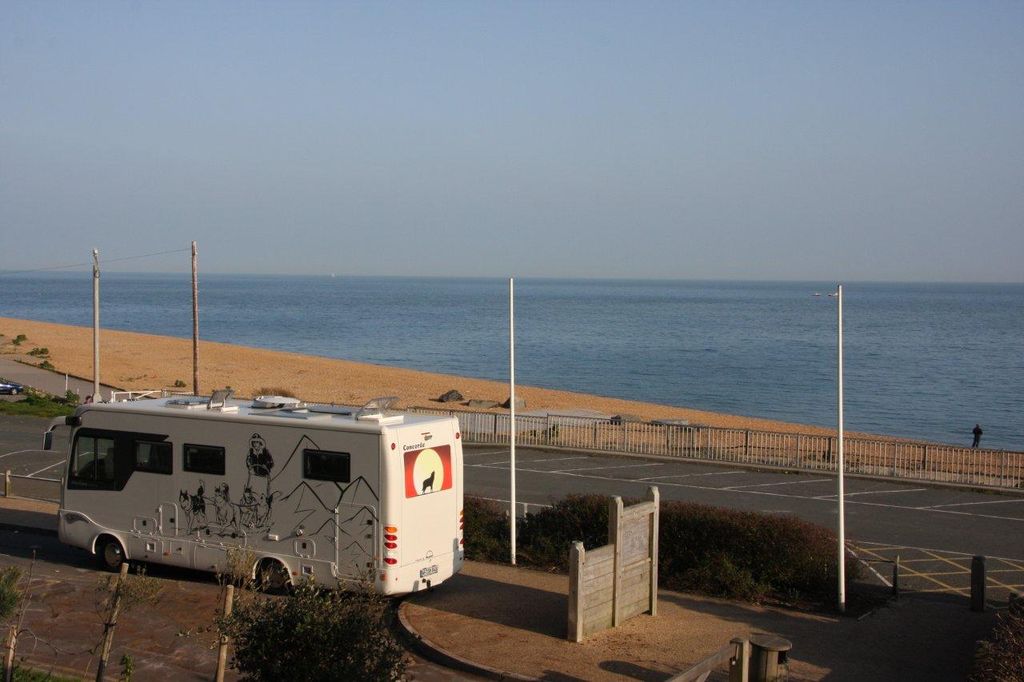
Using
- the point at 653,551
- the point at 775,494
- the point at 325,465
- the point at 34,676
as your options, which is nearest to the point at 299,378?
the point at 775,494

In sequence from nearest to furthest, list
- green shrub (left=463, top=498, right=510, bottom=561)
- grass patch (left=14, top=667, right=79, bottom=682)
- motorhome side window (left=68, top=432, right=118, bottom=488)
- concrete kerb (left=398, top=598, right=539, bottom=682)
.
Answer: grass patch (left=14, top=667, right=79, bottom=682) < concrete kerb (left=398, top=598, right=539, bottom=682) < motorhome side window (left=68, top=432, right=118, bottom=488) < green shrub (left=463, top=498, right=510, bottom=561)

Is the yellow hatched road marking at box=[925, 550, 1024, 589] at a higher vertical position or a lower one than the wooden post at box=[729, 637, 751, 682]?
lower

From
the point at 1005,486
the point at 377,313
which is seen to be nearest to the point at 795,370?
the point at 1005,486

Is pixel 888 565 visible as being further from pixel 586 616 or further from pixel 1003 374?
pixel 1003 374

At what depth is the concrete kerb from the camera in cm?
1076

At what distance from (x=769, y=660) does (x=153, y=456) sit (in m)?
9.08

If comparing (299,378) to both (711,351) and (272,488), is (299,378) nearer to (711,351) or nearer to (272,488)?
(711,351)

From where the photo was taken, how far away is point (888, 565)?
17.2 metres

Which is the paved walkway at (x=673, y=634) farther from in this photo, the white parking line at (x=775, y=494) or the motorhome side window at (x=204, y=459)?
the white parking line at (x=775, y=494)

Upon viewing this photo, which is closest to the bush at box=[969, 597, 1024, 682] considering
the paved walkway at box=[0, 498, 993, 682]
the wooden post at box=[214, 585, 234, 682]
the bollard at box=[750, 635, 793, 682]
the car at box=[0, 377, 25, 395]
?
the paved walkway at box=[0, 498, 993, 682]

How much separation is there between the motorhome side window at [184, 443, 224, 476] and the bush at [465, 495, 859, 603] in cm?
459

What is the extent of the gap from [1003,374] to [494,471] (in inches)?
2792

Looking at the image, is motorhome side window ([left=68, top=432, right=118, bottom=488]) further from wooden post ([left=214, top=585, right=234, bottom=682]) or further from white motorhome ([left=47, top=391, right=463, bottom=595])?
wooden post ([left=214, top=585, right=234, bottom=682])

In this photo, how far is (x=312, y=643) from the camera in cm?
711
